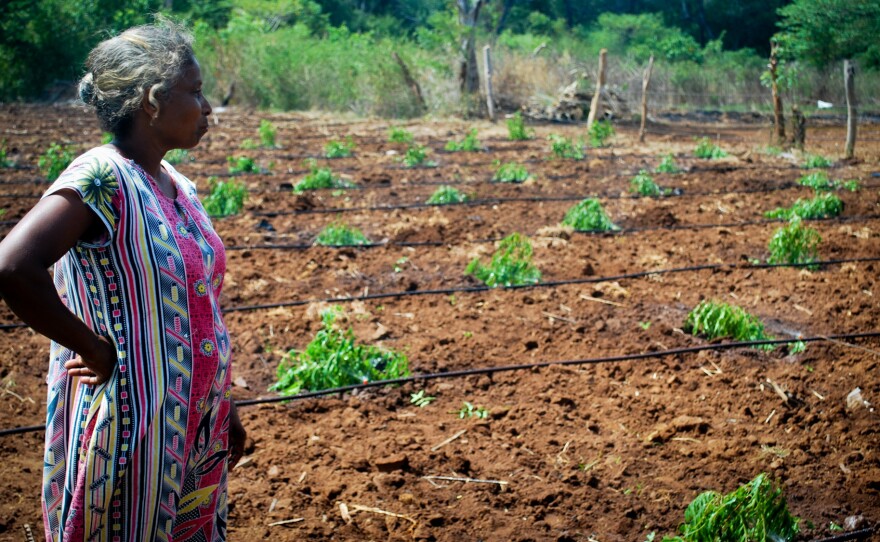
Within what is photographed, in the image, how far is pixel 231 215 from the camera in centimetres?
743

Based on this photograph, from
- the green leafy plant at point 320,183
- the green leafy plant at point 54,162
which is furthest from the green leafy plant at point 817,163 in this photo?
the green leafy plant at point 54,162

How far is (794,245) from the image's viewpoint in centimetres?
570

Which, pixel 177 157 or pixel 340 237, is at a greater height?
pixel 177 157

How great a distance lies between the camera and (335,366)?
12.9 feet

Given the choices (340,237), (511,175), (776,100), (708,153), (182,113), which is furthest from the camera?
(776,100)

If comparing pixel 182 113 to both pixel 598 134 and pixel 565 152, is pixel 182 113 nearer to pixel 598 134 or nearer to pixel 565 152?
pixel 565 152

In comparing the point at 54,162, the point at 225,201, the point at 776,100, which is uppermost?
the point at 776,100

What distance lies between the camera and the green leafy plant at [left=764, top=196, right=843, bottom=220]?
285 inches

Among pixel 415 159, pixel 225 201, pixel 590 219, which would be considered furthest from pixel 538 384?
pixel 415 159

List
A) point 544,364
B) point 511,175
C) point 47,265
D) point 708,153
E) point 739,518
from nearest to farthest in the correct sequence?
point 47,265
point 739,518
point 544,364
point 511,175
point 708,153

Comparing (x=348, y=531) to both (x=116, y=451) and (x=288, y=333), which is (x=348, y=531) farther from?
(x=288, y=333)

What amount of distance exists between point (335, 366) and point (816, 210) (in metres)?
5.30

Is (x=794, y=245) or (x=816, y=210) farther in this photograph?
(x=816, y=210)

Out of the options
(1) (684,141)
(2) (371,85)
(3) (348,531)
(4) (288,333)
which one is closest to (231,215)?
(4) (288,333)
